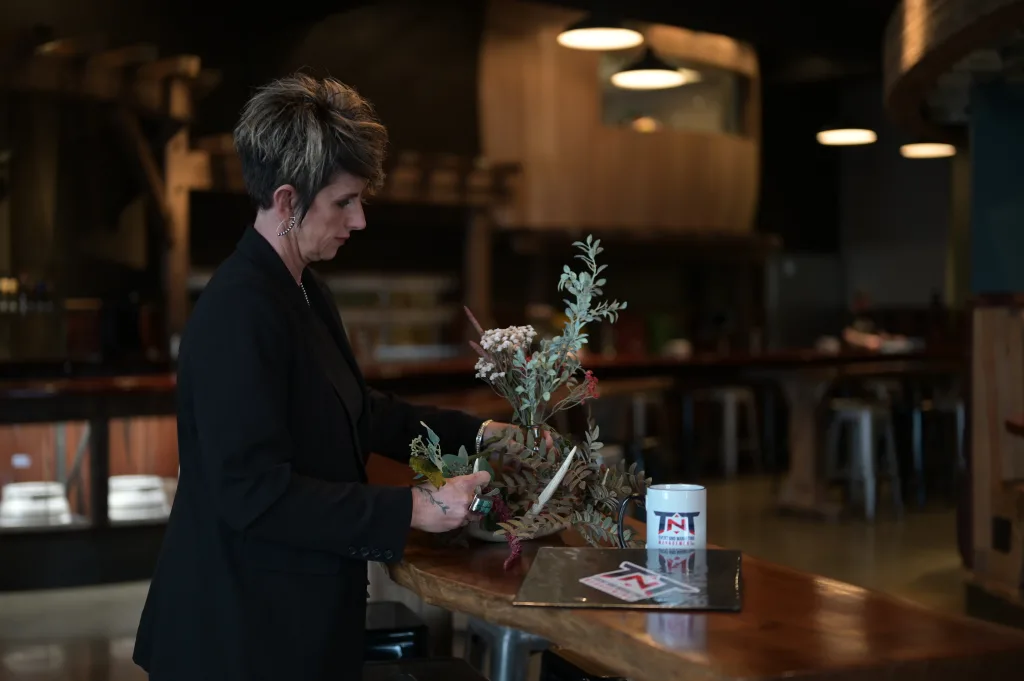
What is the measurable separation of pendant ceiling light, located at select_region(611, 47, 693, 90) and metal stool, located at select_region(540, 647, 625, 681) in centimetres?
682

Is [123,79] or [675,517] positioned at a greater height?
[123,79]

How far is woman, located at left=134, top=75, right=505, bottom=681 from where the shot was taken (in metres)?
1.87

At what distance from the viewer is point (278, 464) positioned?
6.12 feet

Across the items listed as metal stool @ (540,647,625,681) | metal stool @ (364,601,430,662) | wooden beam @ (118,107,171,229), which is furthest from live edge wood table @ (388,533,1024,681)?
wooden beam @ (118,107,171,229)

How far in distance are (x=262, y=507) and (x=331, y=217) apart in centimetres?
53

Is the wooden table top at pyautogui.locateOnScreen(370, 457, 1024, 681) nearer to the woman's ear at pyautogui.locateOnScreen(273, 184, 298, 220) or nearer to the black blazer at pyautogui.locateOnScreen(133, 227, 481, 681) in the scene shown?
the black blazer at pyautogui.locateOnScreen(133, 227, 481, 681)

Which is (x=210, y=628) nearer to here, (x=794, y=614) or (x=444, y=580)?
(x=444, y=580)

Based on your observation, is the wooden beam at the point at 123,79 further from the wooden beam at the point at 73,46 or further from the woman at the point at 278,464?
the woman at the point at 278,464

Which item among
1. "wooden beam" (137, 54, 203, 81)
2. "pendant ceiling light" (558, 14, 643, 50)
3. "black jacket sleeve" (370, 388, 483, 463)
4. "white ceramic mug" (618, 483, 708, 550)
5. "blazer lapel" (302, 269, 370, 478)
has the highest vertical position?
"pendant ceiling light" (558, 14, 643, 50)

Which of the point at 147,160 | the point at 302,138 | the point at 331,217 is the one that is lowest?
the point at 331,217

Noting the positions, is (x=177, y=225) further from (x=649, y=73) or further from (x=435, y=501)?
(x=435, y=501)

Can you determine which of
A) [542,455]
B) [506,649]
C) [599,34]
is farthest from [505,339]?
[599,34]

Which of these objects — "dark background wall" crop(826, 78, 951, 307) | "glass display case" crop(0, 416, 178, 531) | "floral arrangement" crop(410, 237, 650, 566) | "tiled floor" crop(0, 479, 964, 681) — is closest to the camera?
"floral arrangement" crop(410, 237, 650, 566)

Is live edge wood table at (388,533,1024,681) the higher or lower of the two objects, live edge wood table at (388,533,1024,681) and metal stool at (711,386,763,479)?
the higher
